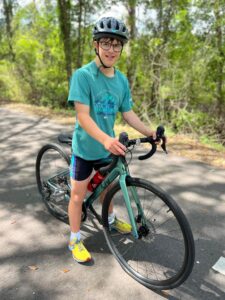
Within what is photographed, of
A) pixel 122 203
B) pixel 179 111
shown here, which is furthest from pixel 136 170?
pixel 179 111

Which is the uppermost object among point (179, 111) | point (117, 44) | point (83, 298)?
point (117, 44)

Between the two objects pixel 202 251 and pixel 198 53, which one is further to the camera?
pixel 198 53

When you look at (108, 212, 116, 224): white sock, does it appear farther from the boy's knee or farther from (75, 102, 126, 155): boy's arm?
(75, 102, 126, 155): boy's arm

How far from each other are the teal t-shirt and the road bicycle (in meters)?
0.22

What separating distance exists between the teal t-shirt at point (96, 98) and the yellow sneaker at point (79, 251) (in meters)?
0.82

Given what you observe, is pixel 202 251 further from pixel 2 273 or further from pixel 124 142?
pixel 2 273

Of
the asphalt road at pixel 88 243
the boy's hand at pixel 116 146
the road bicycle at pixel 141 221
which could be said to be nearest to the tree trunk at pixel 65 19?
the asphalt road at pixel 88 243

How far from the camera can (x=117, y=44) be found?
2354 millimetres

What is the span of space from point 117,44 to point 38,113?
22.2 ft

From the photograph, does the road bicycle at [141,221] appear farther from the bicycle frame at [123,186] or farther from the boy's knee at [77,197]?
the boy's knee at [77,197]

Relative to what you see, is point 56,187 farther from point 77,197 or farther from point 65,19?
point 65,19

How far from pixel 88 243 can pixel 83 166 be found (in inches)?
33.9

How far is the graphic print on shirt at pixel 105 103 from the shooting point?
7.88ft

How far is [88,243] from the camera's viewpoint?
3.01 m
